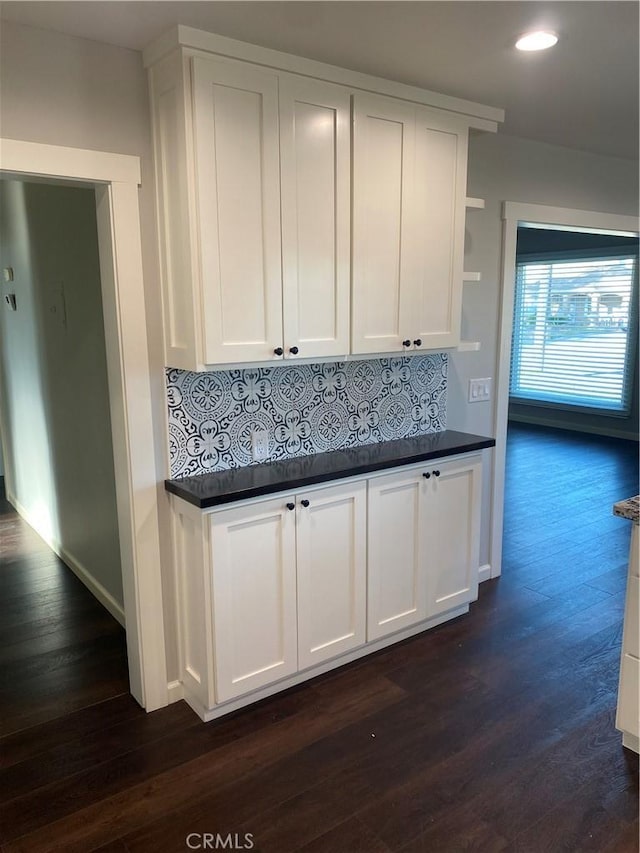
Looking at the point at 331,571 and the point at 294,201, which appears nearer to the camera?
the point at 294,201

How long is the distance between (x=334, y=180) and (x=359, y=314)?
0.53m

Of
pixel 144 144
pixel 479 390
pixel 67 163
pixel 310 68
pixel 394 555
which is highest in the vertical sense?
pixel 310 68

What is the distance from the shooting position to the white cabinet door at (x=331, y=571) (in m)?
2.58

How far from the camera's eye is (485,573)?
12.1ft

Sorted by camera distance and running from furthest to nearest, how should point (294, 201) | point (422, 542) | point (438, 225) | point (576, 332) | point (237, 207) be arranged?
point (576, 332), point (422, 542), point (438, 225), point (294, 201), point (237, 207)

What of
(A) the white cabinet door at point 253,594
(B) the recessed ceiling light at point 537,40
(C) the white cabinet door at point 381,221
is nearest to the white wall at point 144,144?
(A) the white cabinet door at point 253,594

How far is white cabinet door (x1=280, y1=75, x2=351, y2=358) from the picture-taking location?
7.68ft

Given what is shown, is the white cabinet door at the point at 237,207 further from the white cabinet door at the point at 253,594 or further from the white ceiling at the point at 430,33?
the white cabinet door at the point at 253,594

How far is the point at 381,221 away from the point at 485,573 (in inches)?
84.2

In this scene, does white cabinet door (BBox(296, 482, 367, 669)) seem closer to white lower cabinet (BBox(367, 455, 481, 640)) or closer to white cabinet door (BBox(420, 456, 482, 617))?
white lower cabinet (BBox(367, 455, 481, 640))

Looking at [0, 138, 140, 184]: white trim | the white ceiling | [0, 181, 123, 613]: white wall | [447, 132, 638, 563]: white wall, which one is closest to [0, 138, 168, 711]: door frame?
[0, 138, 140, 184]: white trim

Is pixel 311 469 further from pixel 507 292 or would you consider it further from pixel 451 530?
pixel 507 292

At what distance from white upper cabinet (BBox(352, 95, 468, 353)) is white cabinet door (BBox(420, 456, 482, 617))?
2.07ft

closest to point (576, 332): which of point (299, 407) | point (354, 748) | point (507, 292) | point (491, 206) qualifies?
point (507, 292)
